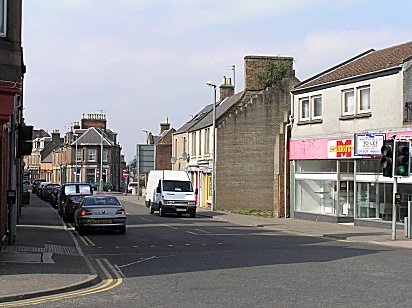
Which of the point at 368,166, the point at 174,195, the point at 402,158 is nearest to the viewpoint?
the point at 402,158

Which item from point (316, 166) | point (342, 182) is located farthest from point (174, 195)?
point (342, 182)

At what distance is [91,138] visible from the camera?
328 feet

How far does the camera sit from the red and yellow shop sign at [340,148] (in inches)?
1225

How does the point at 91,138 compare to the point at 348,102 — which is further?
the point at 91,138

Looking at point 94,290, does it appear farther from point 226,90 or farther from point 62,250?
point 226,90

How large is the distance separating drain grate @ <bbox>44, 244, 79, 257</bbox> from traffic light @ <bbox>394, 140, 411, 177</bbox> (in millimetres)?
11319

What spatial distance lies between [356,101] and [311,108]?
4.15 m

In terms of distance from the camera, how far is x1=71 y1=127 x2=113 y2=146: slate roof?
98.7 m

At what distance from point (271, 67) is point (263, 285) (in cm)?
3877

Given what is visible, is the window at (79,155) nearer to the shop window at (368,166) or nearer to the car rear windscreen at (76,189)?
the car rear windscreen at (76,189)

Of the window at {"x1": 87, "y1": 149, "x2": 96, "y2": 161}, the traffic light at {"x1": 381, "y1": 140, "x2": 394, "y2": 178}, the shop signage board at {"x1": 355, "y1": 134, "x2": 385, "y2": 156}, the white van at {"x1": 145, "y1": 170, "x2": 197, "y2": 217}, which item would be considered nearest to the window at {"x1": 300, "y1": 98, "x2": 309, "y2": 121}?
the shop signage board at {"x1": 355, "y1": 134, "x2": 385, "y2": 156}

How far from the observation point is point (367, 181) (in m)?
30.0

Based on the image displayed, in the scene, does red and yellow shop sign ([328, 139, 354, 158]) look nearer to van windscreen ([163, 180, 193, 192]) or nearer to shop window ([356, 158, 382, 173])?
shop window ([356, 158, 382, 173])

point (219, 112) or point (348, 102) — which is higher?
point (219, 112)
